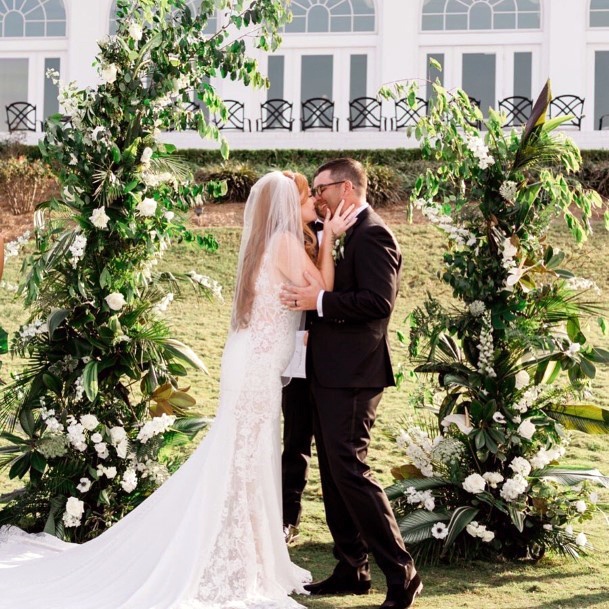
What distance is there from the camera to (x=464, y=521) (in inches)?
223

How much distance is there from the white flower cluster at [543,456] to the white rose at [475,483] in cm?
33

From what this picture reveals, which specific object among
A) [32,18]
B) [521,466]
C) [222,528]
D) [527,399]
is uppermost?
[32,18]

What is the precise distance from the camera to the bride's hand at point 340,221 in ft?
16.6

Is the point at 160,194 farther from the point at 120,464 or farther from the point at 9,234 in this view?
the point at 9,234

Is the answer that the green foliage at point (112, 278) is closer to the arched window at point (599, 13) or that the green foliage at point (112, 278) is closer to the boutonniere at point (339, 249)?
the boutonniere at point (339, 249)

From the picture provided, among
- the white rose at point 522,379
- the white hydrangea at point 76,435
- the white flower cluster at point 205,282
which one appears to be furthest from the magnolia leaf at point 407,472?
the white hydrangea at point 76,435

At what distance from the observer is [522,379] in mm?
5797

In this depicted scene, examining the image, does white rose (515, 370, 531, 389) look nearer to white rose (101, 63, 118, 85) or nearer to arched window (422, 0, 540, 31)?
white rose (101, 63, 118, 85)

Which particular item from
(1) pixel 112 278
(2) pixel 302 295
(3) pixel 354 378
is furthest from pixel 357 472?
→ (1) pixel 112 278

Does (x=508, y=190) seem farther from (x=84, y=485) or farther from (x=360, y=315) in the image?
(x=84, y=485)

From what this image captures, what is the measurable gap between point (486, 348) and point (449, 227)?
0.75 meters

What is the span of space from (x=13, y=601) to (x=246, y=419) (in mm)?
1448

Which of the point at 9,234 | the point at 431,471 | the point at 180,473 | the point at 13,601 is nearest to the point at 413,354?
the point at 431,471

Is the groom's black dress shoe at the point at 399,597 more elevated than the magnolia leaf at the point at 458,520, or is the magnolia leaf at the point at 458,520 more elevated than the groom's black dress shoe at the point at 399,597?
the magnolia leaf at the point at 458,520
